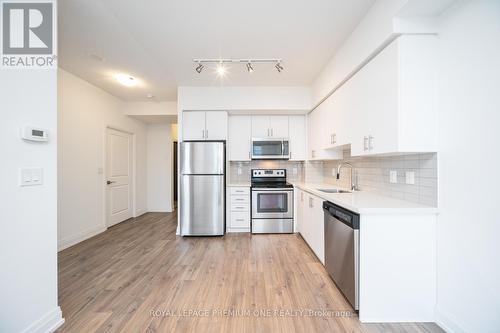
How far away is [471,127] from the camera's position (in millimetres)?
1395

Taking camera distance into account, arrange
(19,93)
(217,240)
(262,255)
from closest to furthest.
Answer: (19,93) < (262,255) < (217,240)

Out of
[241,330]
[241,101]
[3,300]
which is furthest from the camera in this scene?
[241,101]

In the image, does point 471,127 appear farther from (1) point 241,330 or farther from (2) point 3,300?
(2) point 3,300

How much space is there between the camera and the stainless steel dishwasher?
5.49 feet

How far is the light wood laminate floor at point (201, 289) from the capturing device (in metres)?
1.63

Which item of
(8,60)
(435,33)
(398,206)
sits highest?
(435,33)

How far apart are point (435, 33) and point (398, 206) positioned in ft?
4.39

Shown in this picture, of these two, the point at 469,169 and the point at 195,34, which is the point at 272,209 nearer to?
the point at 469,169

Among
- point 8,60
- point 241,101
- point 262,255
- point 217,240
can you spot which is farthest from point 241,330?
point 241,101

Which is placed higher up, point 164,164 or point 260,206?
point 164,164

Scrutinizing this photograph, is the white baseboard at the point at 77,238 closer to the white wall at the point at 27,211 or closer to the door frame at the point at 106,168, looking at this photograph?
the door frame at the point at 106,168

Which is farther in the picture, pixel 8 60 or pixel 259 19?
pixel 259 19

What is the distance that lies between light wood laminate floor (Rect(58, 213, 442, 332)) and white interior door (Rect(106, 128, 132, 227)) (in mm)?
1077

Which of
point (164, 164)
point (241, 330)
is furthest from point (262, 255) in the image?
point (164, 164)
